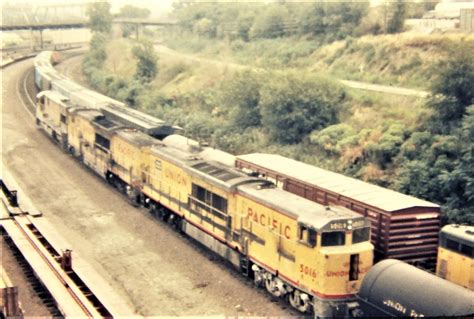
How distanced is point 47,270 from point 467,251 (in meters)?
13.4

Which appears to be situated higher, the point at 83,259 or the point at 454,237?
the point at 454,237

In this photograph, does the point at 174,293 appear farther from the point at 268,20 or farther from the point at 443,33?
the point at 268,20

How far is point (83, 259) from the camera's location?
22141 millimetres

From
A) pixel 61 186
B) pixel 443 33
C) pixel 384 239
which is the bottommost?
pixel 61 186

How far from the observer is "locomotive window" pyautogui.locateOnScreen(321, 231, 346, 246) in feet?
53.4

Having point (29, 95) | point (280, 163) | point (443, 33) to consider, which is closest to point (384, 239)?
point (280, 163)

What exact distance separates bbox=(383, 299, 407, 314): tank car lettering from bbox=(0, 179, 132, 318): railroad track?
7.65m

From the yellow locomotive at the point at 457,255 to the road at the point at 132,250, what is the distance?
4776 mm

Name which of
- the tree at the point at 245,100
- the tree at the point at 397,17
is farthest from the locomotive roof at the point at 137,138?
the tree at the point at 397,17

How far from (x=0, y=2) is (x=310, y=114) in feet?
244

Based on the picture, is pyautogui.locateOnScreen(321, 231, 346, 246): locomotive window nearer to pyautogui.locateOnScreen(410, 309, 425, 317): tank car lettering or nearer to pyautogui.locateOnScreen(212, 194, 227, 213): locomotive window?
pyautogui.locateOnScreen(410, 309, 425, 317): tank car lettering

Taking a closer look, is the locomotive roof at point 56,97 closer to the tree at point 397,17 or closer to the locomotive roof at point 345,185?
the locomotive roof at point 345,185

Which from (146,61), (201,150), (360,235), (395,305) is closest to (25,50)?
(146,61)

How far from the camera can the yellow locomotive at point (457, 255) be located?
1631cm
